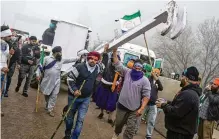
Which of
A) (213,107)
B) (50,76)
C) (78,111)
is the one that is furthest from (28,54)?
(213,107)

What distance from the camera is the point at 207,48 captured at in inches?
917

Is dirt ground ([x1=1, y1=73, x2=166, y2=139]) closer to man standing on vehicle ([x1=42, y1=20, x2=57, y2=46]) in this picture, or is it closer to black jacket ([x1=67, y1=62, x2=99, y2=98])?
black jacket ([x1=67, y1=62, x2=99, y2=98])

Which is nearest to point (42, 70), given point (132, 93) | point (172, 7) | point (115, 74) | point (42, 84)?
point (42, 84)

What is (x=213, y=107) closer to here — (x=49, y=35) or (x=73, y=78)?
(x=73, y=78)

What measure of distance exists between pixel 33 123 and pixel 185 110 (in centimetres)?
391

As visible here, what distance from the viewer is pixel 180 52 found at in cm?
2519

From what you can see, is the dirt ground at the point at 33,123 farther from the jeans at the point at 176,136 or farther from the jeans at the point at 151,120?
the jeans at the point at 176,136

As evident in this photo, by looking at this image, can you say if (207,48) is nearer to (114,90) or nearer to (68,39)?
(68,39)

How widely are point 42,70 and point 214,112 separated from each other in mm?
4699

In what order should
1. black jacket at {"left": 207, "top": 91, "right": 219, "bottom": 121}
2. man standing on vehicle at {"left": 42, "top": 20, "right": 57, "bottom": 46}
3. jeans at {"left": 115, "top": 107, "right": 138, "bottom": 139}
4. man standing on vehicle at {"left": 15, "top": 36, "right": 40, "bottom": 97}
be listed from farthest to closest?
1. man standing on vehicle at {"left": 42, "top": 20, "right": 57, "bottom": 46}
2. man standing on vehicle at {"left": 15, "top": 36, "right": 40, "bottom": 97}
3. black jacket at {"left": 207, "top": 91, "right": 219, "bottom": 121}
4. jeans at {"left": 115, "top": 107, "right": 138, "bottom": 139}

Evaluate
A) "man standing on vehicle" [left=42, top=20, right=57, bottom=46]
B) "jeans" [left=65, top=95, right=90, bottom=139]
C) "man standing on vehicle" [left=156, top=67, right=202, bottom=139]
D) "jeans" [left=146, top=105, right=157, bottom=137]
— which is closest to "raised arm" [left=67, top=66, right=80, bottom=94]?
"jeans" [left=65, top=95, right=90, bottom=139]

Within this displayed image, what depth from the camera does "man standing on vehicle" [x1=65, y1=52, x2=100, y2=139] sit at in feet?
19.4

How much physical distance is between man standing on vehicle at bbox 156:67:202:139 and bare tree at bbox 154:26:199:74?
2032cm

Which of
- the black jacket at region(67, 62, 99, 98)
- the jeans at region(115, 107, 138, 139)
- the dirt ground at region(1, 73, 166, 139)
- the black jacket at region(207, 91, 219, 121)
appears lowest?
the dirt ground at region(1, 73, 166, 139)
